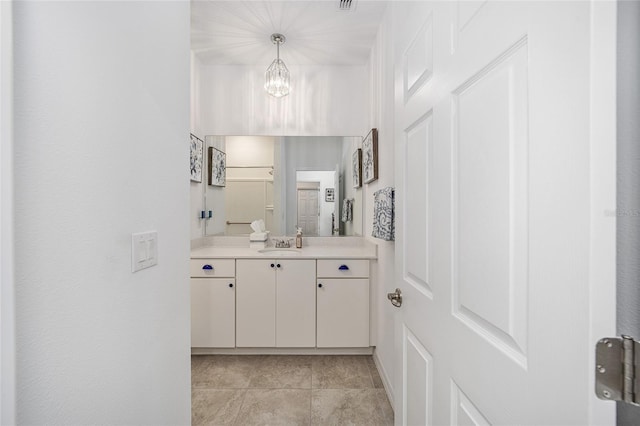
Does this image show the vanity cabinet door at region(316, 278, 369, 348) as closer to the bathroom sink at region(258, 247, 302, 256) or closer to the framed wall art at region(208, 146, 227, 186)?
the bathroom sink at region(258, 247, 302, 256)

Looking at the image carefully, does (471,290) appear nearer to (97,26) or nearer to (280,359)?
(97,26)

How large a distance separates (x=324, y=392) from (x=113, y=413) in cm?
147

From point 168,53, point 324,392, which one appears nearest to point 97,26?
point 168,53

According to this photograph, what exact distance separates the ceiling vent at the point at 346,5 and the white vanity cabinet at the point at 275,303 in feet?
5.87

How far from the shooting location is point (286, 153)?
9.30ft

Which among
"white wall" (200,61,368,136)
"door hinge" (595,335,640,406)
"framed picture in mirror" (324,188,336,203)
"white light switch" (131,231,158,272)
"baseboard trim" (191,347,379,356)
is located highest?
"white wall" (200,61,368,136)

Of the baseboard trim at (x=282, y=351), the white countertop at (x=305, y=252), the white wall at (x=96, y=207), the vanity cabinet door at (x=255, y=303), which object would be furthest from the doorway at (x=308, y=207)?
the white wall at (x=96, y=207)

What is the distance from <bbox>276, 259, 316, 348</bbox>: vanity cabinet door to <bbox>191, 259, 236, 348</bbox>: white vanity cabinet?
0.37 metres

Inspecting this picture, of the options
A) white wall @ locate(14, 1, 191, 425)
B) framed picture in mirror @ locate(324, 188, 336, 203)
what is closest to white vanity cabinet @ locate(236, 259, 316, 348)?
framed picture in mirror @ locate(324, 188, 336, 203)

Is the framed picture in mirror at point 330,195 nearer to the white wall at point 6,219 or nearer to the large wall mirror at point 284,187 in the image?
the large wall mirror at point 284,187

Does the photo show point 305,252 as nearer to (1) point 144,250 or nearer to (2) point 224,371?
(2) point 224,371

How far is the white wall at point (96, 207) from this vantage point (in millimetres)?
512

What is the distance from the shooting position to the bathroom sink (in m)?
2.39

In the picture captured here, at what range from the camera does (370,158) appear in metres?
2.35
